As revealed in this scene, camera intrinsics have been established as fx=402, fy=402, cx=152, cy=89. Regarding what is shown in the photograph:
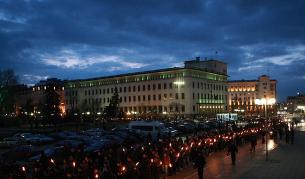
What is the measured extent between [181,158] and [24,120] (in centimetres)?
7433

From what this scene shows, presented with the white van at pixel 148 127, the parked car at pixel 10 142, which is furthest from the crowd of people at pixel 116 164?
the parked car at pixel 10 142

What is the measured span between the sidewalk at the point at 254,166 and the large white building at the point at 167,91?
83629mm

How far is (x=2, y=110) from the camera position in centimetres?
9075

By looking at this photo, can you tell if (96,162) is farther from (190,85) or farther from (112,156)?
(190,85)

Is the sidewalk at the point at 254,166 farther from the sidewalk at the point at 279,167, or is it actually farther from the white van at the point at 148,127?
the white van at the point at 148,127

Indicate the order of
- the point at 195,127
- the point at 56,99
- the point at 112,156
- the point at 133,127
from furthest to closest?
the point at 56,99 → the point at 195,127 → the point at 133,127 → the point at 112,156

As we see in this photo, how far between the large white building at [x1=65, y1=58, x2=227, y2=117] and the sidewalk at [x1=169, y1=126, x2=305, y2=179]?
83.6m

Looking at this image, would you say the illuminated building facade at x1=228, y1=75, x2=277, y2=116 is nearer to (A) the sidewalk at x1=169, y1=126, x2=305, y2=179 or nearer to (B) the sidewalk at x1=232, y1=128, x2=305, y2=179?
(A) the sidewalk at x1=169, y1=126, x2=305, y2=179

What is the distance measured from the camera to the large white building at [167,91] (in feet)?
396

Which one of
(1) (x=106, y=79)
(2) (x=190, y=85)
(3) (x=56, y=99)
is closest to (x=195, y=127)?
(3) (x=56, y=99)

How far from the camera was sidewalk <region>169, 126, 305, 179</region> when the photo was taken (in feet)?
74.9

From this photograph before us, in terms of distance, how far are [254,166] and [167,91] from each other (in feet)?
318

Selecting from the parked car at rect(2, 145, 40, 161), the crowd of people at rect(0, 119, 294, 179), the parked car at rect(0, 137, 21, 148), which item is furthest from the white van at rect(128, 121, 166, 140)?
the crowd of people at rect(0, 119, 294, 179)

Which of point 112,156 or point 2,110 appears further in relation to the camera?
point 2,110
